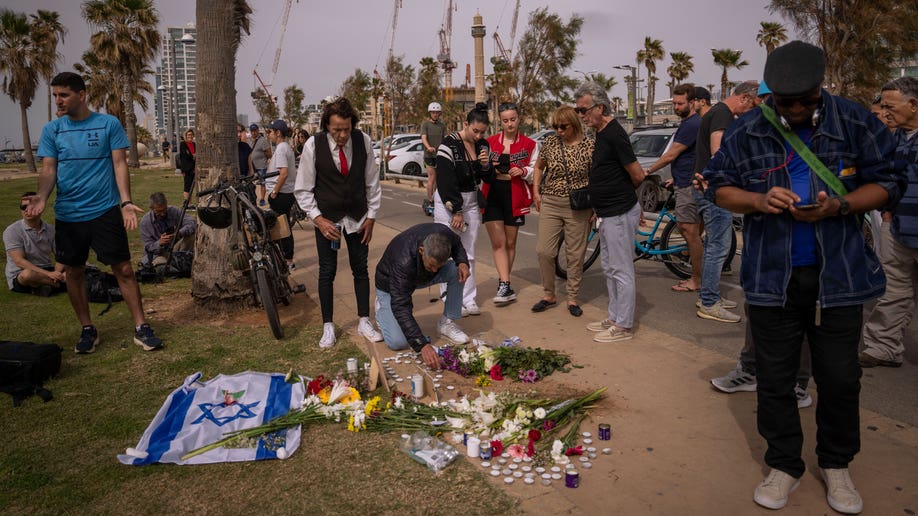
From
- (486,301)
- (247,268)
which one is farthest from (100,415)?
(486,301)

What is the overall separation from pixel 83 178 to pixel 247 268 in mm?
1578

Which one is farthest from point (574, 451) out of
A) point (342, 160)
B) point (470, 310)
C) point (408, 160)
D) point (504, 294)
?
point (408, 160)

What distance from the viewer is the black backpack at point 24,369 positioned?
4719 millimetres

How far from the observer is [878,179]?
3.00 meters

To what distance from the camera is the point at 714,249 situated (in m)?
6.30

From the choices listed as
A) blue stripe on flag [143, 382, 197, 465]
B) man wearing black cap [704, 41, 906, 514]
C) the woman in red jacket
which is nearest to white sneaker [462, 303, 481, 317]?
the woman in red jacket

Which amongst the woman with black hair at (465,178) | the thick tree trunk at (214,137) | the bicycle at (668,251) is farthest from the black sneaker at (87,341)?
the bicycle at (668,251)

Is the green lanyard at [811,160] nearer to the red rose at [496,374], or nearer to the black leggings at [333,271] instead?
the red rose at [496,374]

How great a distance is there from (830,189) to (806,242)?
0.83ft

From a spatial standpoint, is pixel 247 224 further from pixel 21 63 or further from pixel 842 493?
pixel 21 63

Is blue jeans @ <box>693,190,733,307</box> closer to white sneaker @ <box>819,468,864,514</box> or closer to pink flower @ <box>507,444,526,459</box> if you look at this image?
white sneaker @ <box>819,468,864,514</box>

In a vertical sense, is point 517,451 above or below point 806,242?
below

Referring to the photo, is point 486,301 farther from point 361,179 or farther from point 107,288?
point 107,288

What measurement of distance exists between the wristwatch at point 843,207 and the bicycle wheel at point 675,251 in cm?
507
